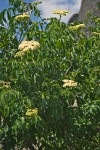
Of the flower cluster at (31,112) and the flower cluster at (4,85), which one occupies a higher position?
the flower cluster at (4,85)

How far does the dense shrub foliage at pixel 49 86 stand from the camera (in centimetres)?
550

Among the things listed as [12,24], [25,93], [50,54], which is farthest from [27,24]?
[25,93]

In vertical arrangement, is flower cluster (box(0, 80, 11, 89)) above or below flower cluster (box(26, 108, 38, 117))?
above

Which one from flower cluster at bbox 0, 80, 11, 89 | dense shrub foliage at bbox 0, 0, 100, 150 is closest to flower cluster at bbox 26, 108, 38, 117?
dense shrub foliage at bbox 0, 0, 100, 150

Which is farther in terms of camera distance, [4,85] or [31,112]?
[4,85]

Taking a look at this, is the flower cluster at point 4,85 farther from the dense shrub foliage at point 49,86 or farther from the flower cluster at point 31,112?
the flower cluster at point 31,112

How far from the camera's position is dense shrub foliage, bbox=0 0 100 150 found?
5.50 m

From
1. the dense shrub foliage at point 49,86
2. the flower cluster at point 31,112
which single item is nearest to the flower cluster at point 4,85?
the dense shrub foliage at point 49,86

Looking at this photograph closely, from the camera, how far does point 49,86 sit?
5516 millimetres

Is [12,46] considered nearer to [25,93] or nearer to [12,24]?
[12,24]

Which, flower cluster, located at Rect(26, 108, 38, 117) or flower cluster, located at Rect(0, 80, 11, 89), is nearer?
flower cluster, located at Rect(26, 108, 38, 117)

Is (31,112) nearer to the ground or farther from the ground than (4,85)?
nearer to the ground

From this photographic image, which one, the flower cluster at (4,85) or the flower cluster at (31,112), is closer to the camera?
the flower cluster at (31,112)

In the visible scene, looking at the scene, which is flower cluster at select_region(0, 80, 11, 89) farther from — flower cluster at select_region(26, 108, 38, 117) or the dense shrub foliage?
flower cluster at select_region(26, 108, 38, 117)
